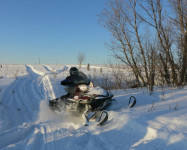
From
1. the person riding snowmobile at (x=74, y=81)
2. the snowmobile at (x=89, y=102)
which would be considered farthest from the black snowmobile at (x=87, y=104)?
the person riding snowmobile at (x=74, y=81)

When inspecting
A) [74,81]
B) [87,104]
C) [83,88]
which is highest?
[74,81]

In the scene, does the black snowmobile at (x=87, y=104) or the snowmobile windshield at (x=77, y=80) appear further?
the snowmobile windshield at (x=77, y=80)

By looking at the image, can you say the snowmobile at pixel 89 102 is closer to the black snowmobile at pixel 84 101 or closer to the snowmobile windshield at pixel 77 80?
the black snowmobile at pixel 84 101

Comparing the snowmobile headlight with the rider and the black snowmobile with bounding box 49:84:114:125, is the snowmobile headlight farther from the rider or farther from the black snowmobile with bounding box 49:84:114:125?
the rider

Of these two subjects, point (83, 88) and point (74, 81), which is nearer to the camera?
point (83, 88)

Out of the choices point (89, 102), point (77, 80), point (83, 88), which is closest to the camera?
point (89, 102)

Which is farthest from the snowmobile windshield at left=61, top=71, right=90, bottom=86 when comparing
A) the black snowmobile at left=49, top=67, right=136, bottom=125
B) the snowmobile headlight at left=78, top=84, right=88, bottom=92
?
the snowmobile headlight at left=78, top=84, right=88, bottom=92

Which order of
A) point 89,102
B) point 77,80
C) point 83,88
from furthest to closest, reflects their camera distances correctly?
point 77,80 < point 83,88 < point 89,102

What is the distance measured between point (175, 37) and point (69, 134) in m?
7.67

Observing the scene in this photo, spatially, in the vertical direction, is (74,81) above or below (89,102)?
above

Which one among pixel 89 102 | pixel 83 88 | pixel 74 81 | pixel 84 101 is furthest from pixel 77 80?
pixel 89 102

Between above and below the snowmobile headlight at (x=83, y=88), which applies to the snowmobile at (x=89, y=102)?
below

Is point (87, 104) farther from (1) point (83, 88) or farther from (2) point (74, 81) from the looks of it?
(2) point (74, 81)

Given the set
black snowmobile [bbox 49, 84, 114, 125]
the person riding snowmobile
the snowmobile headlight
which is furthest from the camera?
the person riding snowmobile
